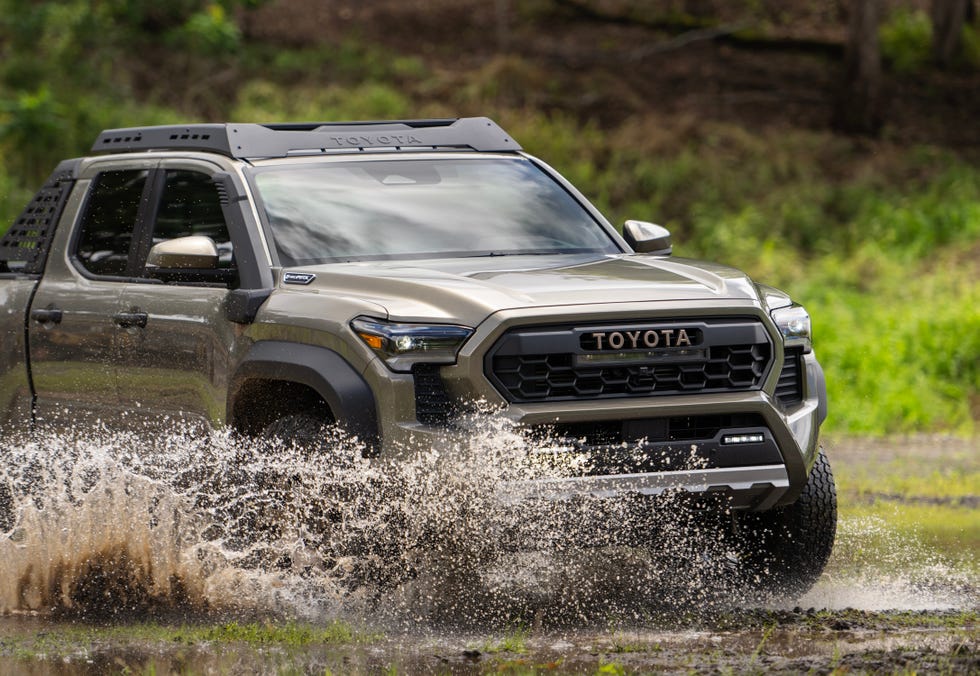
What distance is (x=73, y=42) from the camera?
23.0 m

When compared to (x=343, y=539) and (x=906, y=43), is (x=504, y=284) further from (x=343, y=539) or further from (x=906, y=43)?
(x=906, y=43)

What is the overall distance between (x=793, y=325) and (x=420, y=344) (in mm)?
1614

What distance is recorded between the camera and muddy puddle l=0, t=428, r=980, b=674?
5.60 metres

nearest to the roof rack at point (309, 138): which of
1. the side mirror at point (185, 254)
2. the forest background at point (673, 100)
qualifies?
the side mirror at point (185, 254)

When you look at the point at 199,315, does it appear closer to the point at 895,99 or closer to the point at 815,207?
the point at 815,207

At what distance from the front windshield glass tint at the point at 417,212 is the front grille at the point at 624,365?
1194mm

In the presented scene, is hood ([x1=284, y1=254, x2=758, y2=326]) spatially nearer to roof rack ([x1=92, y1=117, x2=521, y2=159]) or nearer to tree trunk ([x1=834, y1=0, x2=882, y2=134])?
roof rack ([x1=92, y1=117, x2=521, y2=159])

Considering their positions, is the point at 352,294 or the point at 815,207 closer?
the point at 352,294

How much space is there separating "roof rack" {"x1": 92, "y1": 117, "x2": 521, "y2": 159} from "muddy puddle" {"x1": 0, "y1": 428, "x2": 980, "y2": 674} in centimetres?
142

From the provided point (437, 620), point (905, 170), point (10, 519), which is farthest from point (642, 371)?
point (905, 170)

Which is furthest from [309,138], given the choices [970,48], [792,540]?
[970,48]

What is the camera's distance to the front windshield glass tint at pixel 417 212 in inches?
272

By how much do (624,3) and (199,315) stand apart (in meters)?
22.1

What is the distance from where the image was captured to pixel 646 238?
A: 24.9 ft
